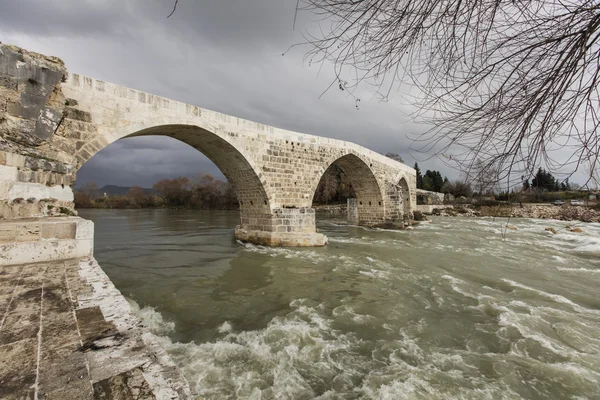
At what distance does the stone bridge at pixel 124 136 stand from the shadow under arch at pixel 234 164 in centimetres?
3

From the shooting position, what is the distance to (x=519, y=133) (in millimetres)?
1766

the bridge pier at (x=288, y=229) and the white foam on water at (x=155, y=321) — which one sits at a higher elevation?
the bridge pier at (x=288, y=229)

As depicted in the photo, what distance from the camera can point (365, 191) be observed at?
1500cm

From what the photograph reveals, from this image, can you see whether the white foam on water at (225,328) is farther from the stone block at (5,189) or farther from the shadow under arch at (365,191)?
the shadow under arch at (365,191)

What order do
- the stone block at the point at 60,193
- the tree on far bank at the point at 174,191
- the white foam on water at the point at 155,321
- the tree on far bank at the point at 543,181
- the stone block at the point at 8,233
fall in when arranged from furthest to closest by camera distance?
1. the tree on far bank at the point at 174,191
2. the stone block at the point at 60,193
3. the white foam on water at the point at 155,321
4. the stone block at the point at 8,233
5. the tree on far bank at the point at 543,181

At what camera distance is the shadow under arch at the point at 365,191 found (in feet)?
43.5

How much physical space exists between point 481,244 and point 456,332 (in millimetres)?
7668

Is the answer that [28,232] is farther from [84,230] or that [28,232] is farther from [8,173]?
[8,173]

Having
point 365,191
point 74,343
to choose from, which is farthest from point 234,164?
point 365,191

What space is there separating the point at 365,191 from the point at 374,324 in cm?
1207

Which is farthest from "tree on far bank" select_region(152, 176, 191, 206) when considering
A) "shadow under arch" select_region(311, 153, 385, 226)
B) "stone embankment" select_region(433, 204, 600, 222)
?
"stone embankment" select_region(433, 204, 600, 222)

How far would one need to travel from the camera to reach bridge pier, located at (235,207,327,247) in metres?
8.73

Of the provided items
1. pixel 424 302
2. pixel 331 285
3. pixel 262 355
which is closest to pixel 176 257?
pixel 331 285

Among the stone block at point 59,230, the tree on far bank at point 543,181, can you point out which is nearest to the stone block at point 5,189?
the stone block at point 59,230
